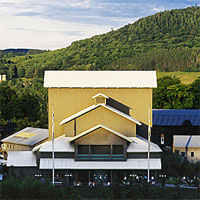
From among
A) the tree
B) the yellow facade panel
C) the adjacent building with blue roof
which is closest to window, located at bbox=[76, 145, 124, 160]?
the yellow facade panel

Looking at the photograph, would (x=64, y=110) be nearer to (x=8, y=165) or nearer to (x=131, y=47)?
(x=8, y=165)

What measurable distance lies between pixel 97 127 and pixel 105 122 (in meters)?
2.88

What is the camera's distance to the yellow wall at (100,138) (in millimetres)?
34500

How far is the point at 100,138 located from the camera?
113 ft

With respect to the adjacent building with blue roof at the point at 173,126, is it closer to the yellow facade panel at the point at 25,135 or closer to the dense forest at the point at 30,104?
the yellow facade panel at the point at 25,135

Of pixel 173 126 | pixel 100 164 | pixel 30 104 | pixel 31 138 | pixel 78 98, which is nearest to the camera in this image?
pixel 100 164

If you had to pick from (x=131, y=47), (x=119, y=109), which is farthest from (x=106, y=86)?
(x=131, y=47)

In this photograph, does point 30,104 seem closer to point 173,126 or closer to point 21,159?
point 173,126

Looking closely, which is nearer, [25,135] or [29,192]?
[29,192]

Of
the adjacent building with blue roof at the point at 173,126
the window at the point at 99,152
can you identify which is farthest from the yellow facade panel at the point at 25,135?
the window at the point at 99,152

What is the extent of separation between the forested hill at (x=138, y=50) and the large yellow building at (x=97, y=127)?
9044 cm

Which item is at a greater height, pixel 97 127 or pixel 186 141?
pixel 97 127

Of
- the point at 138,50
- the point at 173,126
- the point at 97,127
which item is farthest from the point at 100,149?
the point at 138,50

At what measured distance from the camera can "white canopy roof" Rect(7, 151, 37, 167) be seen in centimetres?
3600
